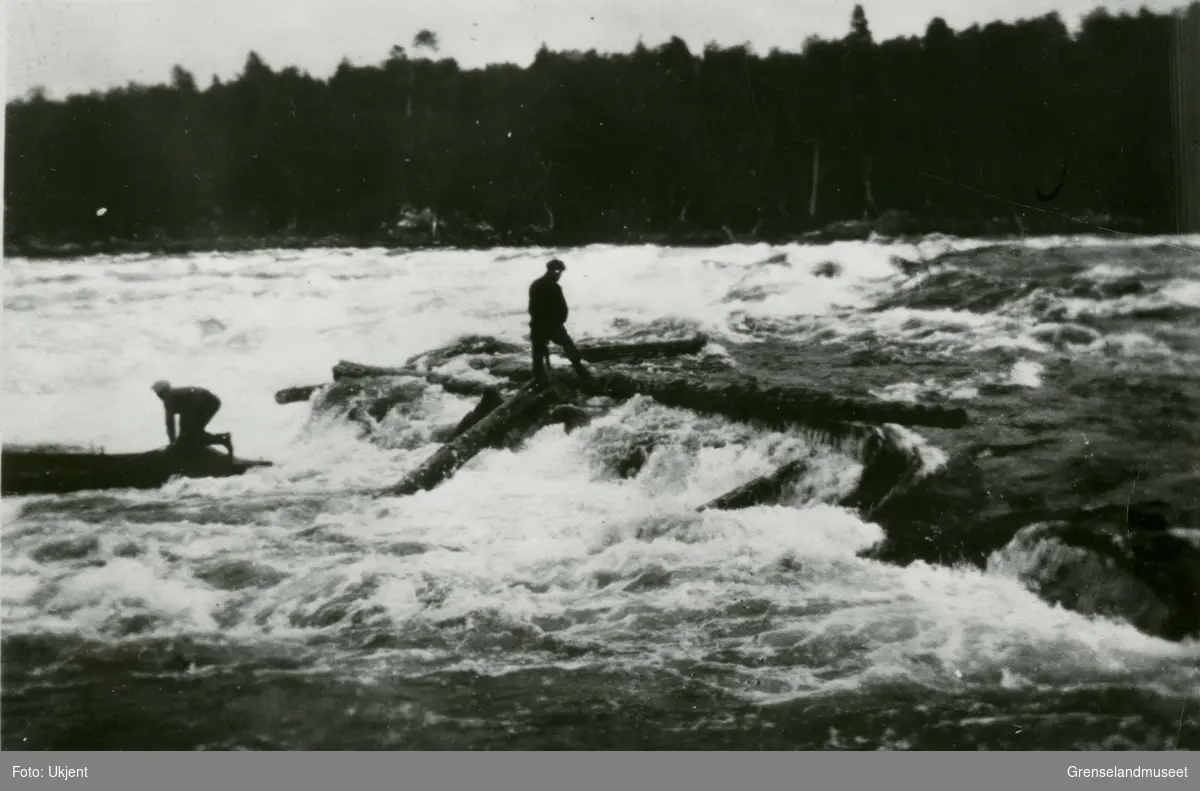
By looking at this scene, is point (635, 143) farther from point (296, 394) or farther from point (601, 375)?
point (296, 394)

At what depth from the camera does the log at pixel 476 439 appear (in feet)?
15.7

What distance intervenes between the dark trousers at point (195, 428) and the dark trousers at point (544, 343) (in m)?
1.68

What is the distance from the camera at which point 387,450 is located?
4.93m

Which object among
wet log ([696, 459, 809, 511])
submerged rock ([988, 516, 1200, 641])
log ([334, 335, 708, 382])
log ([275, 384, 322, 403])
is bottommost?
submerged rock ([988, 516, 1200, 641])

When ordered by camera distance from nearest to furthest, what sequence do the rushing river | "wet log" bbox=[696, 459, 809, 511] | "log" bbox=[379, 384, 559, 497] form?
1. the rushing river
2. "wet log" bbox=[696, 459, 809, 511]
3. "log" bbox=[379, 384, 559, 497]

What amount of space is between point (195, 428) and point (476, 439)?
1.44 meters

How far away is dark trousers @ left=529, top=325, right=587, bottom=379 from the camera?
4816 mm

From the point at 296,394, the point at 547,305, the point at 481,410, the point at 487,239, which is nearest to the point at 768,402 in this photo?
the point at 547,305

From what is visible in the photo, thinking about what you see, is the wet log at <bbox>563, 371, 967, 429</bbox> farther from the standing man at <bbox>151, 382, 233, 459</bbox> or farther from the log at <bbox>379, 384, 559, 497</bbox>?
the standing man at <bbox>151, 382, 233, 459</bbox>

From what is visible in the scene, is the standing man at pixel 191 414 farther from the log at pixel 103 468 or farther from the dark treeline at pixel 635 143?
the dark treeline at pixel 635 143

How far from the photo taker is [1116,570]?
175 inches

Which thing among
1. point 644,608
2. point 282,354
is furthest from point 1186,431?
point 282,354

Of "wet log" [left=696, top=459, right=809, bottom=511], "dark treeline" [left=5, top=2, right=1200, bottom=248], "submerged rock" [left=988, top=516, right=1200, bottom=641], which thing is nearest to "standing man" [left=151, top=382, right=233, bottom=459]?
"dark treeline" [left=5, top=2, right=1200, bottom=248]

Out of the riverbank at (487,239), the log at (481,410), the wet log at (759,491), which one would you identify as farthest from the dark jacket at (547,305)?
the wet log at (759,491)
